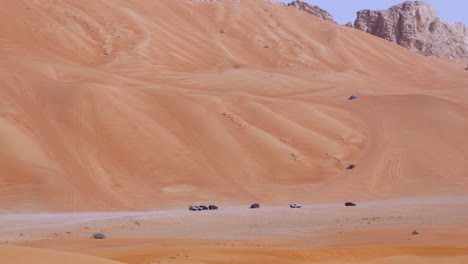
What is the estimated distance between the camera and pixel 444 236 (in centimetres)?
2077

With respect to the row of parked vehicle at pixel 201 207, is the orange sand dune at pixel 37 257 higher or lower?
lower

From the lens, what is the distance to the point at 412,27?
99.1 metres

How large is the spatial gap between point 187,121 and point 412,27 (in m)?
63.0

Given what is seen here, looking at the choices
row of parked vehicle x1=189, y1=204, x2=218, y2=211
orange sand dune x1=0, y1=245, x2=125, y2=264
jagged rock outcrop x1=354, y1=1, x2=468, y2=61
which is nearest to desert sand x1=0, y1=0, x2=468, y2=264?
orange sand dune x1=0, y1=245, x2=125, y2=264

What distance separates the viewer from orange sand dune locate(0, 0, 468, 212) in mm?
38281

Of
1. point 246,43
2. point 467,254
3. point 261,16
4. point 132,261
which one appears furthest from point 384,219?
point 261,16

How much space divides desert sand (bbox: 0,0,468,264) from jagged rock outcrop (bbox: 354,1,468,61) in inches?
995

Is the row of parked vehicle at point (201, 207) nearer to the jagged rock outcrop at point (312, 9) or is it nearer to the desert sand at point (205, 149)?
the desert sand at point (205, 149)

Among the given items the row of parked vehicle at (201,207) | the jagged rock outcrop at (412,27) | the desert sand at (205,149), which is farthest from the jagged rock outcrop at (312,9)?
the row of parked vehicle at (201,207)

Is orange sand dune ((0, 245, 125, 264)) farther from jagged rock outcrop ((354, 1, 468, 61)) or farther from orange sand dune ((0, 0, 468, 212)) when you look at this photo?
jagged rock outcrop ((354, 1, 468, 61))

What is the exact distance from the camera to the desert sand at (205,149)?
70.4ft

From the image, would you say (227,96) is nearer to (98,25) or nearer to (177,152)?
(177,152)

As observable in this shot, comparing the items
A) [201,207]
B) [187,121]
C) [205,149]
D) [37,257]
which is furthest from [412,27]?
[37,257]

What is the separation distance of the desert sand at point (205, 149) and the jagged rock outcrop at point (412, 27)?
2526 cm
